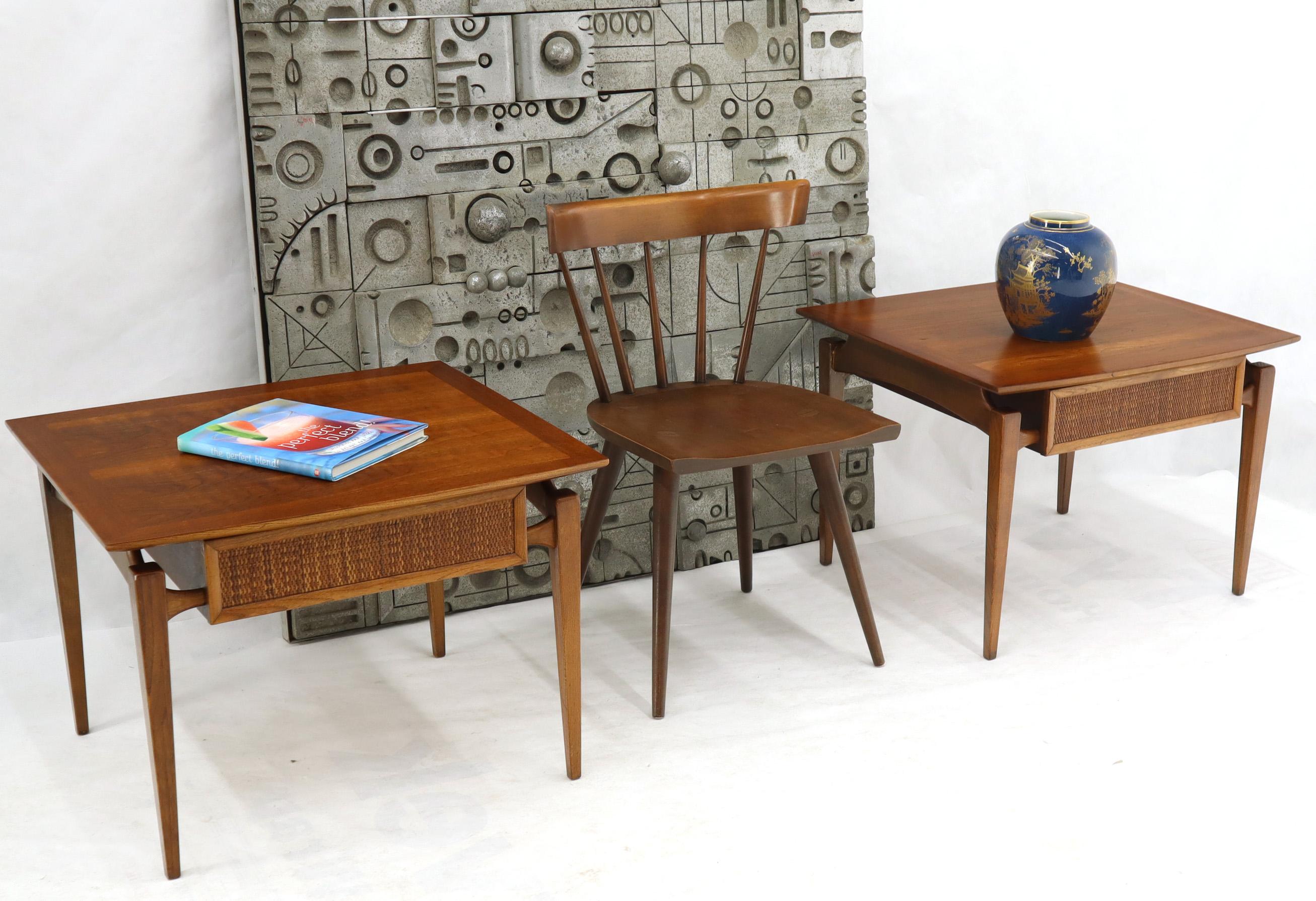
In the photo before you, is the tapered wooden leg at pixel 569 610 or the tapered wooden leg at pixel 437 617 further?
the tapered wooden leg at pixel 437 617

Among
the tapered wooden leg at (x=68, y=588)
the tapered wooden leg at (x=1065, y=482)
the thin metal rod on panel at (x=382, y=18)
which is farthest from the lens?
the tapered wooden leg at (x=1065, y=482)

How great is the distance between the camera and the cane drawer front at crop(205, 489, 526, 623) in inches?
68.6

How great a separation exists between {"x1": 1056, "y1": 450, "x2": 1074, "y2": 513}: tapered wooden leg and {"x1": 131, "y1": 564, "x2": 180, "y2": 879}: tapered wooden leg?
2.17m

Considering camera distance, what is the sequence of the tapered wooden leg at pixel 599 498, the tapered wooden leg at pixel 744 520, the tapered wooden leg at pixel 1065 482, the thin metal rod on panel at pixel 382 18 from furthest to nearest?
1. the tapered wooden leg at pixel 1065 482
2. the tapered wooden leg at pixel 744 520
3. the tapered wooden leg at pixel 599 498
4. the thin metal rod on panel at pixel 382 18

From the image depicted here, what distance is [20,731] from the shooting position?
7.57 ft

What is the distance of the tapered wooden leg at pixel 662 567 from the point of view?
226 centimetres

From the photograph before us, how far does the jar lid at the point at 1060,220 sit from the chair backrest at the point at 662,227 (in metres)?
0.47

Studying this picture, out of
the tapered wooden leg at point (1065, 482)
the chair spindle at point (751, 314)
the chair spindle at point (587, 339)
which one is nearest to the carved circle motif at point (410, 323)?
the chair spindle at point (587, 339)

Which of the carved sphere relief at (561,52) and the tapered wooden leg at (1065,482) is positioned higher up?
the carved sphere relief at (561,52)

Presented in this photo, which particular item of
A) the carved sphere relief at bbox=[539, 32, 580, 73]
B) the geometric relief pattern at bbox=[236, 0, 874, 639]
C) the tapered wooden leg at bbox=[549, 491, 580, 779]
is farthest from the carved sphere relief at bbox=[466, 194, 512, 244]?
the tapered wooden leg at bbox=[549, 491, 580, 779]

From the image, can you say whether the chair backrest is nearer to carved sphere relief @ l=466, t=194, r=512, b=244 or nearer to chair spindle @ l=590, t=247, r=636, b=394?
chair spindle @ l=590, t=247, r=636, b=394

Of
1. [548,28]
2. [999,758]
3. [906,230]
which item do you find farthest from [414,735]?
[906,230]

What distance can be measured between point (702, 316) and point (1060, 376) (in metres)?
0.72

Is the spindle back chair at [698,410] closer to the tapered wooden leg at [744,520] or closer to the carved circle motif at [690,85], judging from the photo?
the tapered wooden leg at [744,520]
